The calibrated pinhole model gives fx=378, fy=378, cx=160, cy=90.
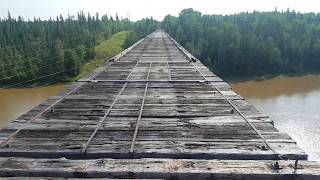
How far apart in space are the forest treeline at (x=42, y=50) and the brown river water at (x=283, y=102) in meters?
2.91

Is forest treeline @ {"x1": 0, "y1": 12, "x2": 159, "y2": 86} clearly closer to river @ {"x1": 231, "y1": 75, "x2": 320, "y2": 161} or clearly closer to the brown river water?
the brown river water

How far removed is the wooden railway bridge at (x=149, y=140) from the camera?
4324 millimetres

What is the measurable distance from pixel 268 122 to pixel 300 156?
58.6 inches

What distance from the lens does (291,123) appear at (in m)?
26.5

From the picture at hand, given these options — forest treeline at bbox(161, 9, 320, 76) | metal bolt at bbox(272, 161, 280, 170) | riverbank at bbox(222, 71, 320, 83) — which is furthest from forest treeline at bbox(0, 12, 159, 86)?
metal bolt at bbox(272, 161, 280, 170)

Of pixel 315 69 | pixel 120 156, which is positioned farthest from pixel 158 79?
pixel 315 69

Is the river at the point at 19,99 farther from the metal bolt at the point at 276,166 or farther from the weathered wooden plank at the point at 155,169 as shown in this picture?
the metal bolt at the point at 276,166

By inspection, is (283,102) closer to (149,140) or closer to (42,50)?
(149,140)

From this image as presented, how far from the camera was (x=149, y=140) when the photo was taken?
5.37 m

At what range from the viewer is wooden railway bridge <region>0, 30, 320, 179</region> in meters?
4.32

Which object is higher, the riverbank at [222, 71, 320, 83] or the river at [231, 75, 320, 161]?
the riverbank at [222, 71, 320, 83]

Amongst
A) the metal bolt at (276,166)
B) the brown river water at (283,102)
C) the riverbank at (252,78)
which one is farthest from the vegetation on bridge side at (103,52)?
the metal bolt at (276,166)

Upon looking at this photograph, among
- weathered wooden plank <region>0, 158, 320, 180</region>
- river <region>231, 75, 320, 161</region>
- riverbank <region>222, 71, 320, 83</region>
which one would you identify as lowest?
river <region>231, 75, 320, 161</region>

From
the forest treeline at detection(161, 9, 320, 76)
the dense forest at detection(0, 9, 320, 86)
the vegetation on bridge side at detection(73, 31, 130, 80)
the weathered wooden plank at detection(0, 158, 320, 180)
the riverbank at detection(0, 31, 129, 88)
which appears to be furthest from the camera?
the vegetation on bridge side at detection(73, 31, 130, 80)
